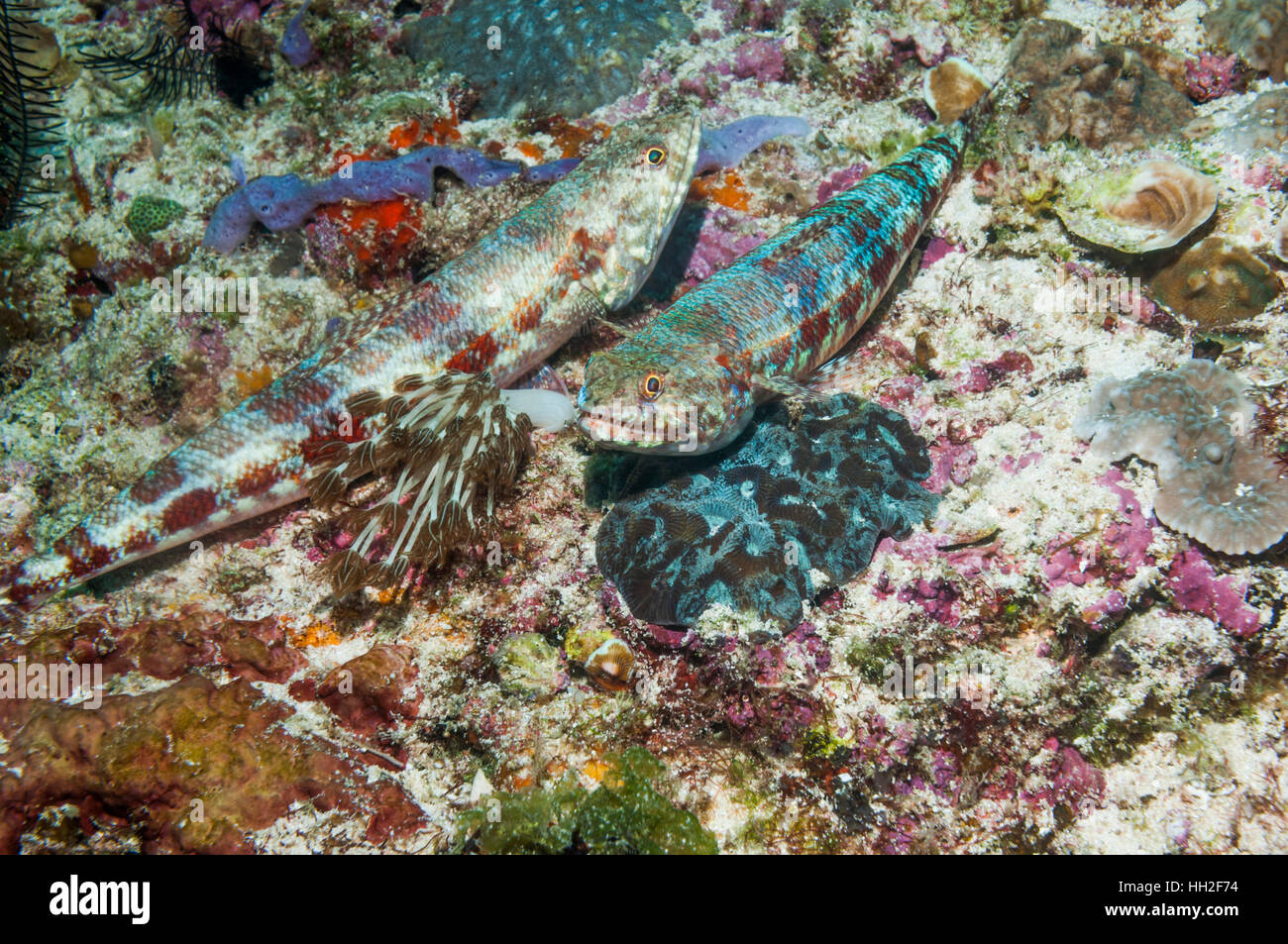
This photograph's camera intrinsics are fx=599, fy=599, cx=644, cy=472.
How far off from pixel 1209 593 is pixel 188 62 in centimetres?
1018

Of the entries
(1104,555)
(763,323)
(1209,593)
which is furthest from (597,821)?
(1209,593)

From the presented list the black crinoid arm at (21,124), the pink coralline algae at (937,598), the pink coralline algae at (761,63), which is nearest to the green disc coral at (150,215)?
the black crinoid arm at (21,124)

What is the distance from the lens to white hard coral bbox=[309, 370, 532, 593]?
349 centimetres

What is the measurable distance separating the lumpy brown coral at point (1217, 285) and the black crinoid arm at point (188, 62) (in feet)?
28.0

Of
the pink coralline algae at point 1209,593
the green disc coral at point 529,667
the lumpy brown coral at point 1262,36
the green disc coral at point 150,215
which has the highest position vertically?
the lumpy brown coral at point 1262,36

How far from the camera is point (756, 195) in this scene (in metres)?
4.96

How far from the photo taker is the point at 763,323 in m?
3.60

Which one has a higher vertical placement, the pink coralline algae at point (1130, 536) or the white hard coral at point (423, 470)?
the pink coralline algae at point (1130, 536)

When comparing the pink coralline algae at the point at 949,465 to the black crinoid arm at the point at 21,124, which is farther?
the black crinoid arm at the point at 21,124

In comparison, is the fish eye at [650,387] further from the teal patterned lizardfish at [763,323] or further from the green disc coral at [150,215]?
the green disc coral at [150,215]

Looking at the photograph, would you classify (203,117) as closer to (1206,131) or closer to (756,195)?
(756,195)

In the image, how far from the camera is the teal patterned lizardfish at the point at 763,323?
309 cm

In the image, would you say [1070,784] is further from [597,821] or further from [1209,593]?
[597,821]
